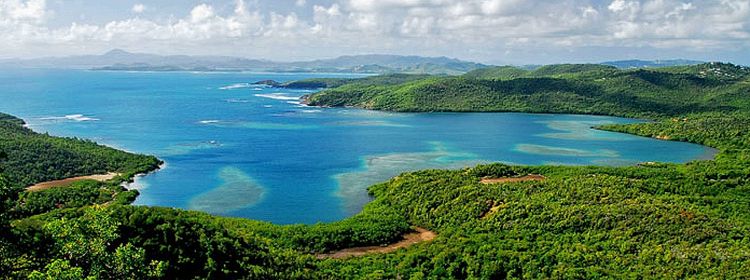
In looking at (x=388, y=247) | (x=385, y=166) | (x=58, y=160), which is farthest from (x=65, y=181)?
(x=388, y=247)

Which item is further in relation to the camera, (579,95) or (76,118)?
(579,95)

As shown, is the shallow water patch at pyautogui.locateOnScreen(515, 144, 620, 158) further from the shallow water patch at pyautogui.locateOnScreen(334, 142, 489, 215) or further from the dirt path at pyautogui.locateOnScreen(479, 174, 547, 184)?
the dirt path at pyautogui.locateOnScreen(479, 174, 547, 184)

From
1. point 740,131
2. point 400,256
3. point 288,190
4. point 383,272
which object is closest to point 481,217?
point 400,256

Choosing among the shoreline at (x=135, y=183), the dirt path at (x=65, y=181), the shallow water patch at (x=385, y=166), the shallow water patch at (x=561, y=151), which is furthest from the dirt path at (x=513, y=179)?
the dirt path at (x=65, y=181)

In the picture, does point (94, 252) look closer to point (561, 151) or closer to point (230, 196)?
point (230, 196)

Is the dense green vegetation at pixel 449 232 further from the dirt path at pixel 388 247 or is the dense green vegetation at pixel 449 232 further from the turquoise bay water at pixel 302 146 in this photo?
the turquoise bay water at pixel 302 146

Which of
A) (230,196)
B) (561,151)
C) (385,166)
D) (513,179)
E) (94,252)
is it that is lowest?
(230,196)

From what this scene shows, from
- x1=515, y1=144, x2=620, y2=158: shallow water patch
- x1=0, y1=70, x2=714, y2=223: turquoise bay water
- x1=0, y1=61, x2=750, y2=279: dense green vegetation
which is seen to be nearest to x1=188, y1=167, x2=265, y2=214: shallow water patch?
x1=0, y1=70, x2=714, y2=223: turquoise bay water
